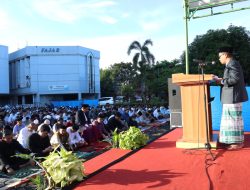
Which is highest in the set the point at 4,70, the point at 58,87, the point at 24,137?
the point at 4,70

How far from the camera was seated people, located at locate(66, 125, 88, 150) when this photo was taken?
7672mm

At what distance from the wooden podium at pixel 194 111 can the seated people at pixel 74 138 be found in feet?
11.3

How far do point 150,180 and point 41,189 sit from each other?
1.27 meters

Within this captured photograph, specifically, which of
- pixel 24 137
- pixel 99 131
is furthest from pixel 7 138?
pixel 99 131

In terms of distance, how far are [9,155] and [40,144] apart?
1093 mm

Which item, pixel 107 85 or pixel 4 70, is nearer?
pixel 4 70

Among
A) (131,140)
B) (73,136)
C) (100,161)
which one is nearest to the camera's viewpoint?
(100,161)

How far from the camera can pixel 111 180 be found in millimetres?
3656

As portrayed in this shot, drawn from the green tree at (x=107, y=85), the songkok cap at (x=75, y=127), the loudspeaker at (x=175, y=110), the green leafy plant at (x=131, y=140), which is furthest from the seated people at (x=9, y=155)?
the green tree at (x=107, y=85)

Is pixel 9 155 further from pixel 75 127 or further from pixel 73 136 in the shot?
pixel 75 127

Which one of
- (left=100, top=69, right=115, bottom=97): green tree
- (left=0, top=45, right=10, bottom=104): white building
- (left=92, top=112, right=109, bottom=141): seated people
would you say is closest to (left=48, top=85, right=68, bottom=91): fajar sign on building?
(left=0, top=45, right=10, bottom=104): white building

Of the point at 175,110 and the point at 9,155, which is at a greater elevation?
the point at 175,110

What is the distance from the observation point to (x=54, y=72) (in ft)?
137

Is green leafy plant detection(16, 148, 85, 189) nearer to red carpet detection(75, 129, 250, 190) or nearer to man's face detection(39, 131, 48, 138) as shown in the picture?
red carpet detection(75, 129, 250, 190)
